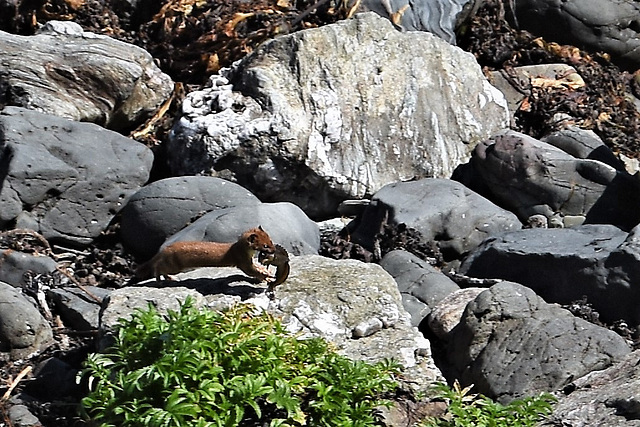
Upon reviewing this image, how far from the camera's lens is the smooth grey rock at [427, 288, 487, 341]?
23.3 feet

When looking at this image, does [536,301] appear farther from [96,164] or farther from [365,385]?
[96,164]

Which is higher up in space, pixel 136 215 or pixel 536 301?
pixel 536 301

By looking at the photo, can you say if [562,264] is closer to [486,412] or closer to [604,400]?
[604,400]

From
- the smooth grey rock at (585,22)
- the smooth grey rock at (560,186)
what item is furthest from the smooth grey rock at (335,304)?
the smooth grey rock at (585,22)

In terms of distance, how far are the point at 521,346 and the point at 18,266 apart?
143 inches

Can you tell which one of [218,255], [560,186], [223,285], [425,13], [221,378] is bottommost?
[560,186]

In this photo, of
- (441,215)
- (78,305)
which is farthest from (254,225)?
(441,215)

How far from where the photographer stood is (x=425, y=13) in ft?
38.3

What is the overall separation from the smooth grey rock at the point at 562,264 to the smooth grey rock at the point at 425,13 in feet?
11.9

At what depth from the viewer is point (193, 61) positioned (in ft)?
37.2

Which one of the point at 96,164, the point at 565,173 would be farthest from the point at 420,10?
the point at 96,164

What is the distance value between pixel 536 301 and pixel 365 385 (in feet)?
6.00

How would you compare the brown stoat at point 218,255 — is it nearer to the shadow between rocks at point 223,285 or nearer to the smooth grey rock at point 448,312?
the shadow between rocks at point 223,285

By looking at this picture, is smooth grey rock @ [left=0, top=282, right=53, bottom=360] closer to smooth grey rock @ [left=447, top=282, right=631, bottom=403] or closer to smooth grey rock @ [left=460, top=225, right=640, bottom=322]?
smooth grey rock @ [left=447, top=282, right=631, bottom=403]
